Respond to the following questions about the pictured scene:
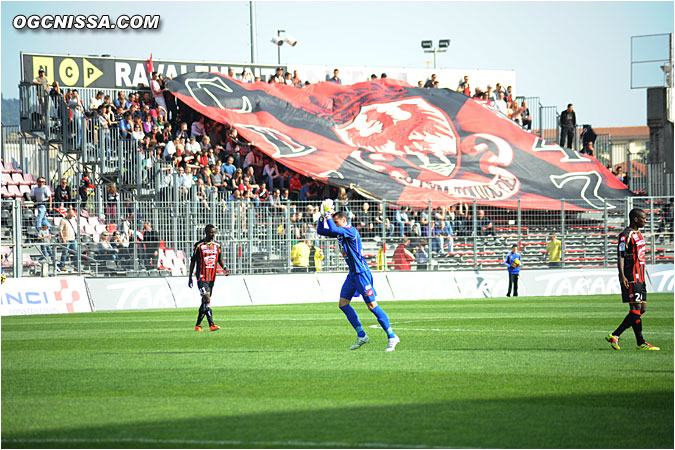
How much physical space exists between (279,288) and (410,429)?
20.7 metres

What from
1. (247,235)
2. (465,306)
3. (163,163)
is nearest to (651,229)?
(465,306)

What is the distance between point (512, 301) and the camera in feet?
87.9

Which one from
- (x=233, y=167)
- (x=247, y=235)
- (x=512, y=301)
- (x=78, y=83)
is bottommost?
(x=512, y=301)

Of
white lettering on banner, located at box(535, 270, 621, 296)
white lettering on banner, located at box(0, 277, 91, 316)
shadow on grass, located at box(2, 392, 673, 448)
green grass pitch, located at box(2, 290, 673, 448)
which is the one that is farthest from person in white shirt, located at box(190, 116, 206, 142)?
shadow on grass, located at box(2, 392, 673, 448)

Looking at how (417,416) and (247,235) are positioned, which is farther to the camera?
(247,235)

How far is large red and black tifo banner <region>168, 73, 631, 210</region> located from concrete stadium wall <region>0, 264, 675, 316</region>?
3395 mm

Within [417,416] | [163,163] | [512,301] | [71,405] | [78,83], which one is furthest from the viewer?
[78,83]

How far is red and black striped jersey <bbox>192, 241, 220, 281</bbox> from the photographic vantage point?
18250 mm

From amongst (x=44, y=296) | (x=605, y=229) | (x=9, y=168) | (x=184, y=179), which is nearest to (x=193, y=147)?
(x=184, y=179)

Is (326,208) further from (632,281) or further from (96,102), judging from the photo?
(96,102)

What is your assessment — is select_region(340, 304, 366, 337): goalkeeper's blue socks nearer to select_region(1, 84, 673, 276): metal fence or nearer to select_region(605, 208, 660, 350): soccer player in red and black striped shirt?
select_region(605, 208, 660, 350): soccer player in red and black striped shirt

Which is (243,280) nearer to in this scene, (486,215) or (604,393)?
(486,215)

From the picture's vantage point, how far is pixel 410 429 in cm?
804

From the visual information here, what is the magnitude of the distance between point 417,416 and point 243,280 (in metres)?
19.7
